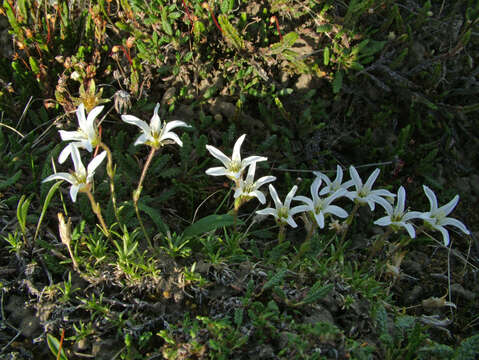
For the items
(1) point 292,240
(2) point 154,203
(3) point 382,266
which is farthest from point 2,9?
(3) point 382,266

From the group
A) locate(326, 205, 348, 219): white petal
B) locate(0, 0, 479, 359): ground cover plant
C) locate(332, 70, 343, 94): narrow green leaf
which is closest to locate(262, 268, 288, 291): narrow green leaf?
locate(0, 0, 479, 359): ground cover plant

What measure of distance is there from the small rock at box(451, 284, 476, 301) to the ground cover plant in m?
0.02

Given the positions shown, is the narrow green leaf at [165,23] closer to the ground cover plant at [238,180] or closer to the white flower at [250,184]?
the ground cover plant at [238,180]

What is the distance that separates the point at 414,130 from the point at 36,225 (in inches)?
112

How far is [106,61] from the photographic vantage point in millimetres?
3039

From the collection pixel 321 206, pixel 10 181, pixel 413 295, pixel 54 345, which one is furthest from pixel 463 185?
pixel 10 181

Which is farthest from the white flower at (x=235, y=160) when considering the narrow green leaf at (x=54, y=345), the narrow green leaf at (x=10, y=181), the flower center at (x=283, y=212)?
the narrow green leaf at (x=10, y=181)

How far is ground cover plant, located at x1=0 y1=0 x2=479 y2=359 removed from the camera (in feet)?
6.35

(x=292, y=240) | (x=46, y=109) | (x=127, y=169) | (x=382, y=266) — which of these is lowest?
(x=292, y=240)

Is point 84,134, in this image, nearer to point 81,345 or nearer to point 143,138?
point 143,138

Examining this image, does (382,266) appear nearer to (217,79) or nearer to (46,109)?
(217,79)

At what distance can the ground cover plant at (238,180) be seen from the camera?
1935mm

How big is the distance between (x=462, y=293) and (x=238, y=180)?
67.1 inches

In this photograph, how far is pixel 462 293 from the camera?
2564mm
